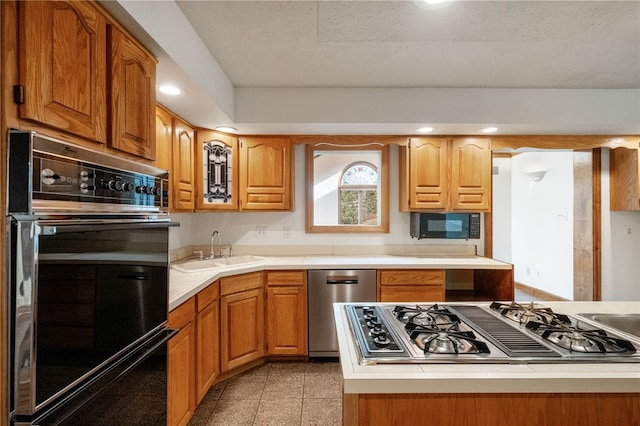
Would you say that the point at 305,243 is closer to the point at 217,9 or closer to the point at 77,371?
the point at 217,9

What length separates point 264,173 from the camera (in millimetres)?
3184

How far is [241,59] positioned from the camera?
2338 millimetres

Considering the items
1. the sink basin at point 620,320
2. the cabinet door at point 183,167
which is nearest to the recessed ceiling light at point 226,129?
the cabinet door at point 183,167

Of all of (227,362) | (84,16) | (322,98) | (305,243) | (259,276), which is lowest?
(227,362)

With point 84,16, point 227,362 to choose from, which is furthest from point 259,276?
point 84,16

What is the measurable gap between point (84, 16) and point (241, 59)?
4.17 ft

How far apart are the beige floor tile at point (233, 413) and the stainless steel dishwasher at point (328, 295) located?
76cm

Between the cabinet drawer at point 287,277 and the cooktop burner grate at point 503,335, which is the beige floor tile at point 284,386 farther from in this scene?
the cooktop burner grate at point 503,335

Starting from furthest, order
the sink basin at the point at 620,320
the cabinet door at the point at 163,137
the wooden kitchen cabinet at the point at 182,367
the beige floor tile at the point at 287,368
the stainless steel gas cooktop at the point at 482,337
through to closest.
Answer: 1. the beige floor tile at the point at 287,368
2. the cabinet door at the point at 163,137
3. the wooden kitchen cabinet at the point at 182,367
4. the sink basin at the point at 620,320
5. the stainless steel gas cooktop at the point at 482,337

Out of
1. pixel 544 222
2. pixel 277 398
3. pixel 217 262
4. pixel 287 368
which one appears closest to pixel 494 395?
pixel 277 398

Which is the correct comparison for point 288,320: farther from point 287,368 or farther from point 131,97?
point 131,97

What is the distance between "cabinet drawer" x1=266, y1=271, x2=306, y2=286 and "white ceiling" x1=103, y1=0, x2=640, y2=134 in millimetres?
1318

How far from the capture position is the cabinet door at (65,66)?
918 mm

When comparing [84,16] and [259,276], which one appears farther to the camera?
[259,276]
